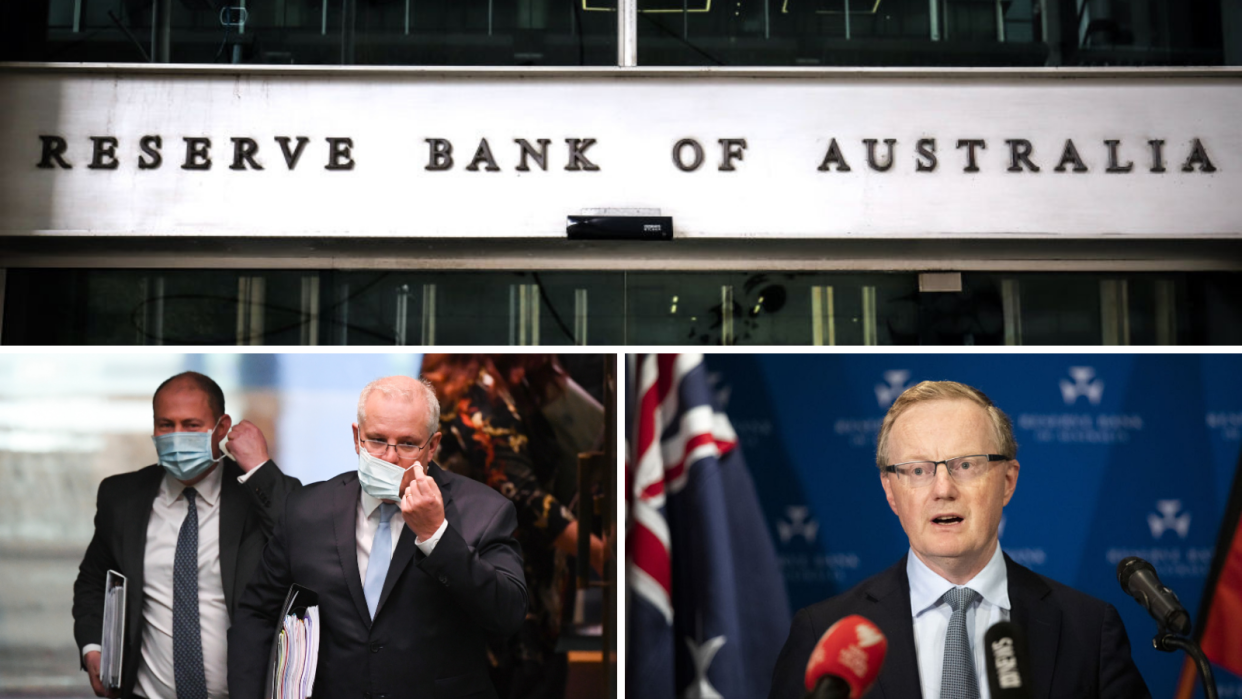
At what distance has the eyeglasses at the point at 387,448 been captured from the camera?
5574 millimetres

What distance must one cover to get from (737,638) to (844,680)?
1284 mm

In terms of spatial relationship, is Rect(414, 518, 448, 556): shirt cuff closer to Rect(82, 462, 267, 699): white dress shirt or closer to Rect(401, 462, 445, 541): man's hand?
Rect(401, 462, 445, 541): man's hand

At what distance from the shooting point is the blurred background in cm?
549

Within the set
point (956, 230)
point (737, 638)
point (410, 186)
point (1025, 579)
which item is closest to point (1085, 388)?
point (1025, 579)

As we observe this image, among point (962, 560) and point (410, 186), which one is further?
point (410, 186)

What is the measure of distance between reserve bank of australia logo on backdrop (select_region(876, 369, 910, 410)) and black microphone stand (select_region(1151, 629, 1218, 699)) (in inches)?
65.7

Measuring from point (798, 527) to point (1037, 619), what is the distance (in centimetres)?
123

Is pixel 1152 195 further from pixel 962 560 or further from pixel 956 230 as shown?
pixel 962 560

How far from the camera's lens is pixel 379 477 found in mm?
5527

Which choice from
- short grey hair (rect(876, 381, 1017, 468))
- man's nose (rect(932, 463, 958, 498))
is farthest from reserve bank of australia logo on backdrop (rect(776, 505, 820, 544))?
man's nose (rect(932, 463, 958, 498))

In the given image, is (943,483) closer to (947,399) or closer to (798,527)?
(947,399)

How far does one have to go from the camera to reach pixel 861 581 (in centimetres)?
554

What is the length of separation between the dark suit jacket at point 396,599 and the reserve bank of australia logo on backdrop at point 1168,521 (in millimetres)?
3171

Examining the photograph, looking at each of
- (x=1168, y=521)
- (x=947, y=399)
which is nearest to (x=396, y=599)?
(x=947, y=399)
